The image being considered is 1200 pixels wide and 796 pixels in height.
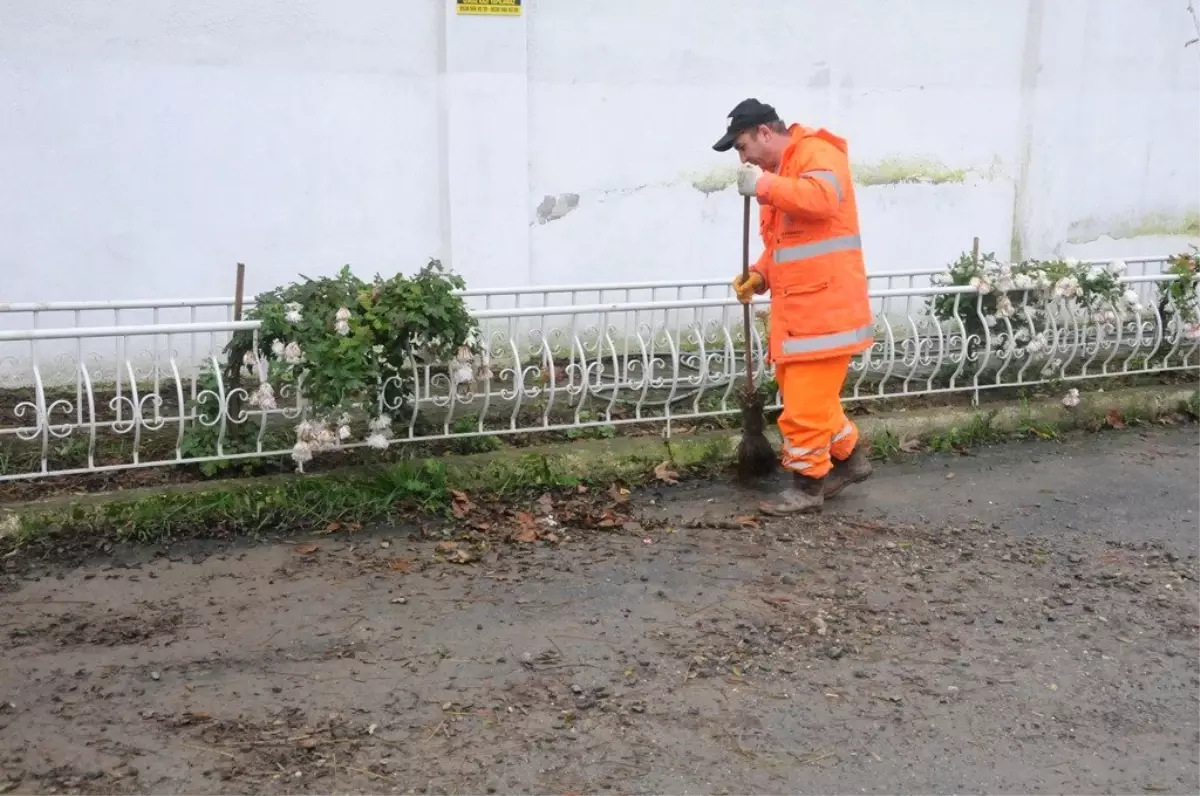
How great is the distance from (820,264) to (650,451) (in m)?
1.25

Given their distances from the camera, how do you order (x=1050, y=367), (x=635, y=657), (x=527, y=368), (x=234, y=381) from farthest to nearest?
(x=1050, y=367)
(x=527, y=368)
(x=234, y=381)
(x=635, y=657)

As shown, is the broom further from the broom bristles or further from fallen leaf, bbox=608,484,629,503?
fallen leaf, bbox=608,484,629,503

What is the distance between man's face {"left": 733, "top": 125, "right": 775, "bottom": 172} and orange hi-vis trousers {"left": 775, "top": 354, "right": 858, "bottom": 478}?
891mm

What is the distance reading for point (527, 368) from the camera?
5.60 m

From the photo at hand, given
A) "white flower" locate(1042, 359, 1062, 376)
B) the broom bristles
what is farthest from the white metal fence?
the broom bristles

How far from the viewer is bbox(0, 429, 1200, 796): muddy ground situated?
310 cm

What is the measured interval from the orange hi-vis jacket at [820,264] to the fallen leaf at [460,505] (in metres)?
1.53

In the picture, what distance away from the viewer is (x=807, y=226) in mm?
4805

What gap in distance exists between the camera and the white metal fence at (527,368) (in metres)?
4.85

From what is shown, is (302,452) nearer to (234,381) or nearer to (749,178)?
(234,381)

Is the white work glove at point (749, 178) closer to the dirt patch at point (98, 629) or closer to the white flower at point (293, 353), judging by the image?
the white flower at point (293, 353)

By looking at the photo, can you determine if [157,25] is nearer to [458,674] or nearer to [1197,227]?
[458,674]

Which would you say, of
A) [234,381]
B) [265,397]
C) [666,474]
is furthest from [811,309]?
[234,381]

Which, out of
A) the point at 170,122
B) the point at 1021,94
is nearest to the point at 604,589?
the point at 170,122
